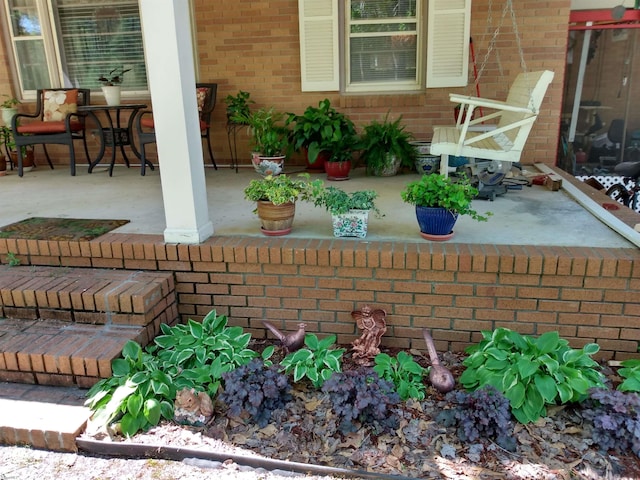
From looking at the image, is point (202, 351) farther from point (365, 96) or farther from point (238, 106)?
point (365, 96)

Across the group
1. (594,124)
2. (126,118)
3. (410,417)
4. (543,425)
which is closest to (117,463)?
(410,417)

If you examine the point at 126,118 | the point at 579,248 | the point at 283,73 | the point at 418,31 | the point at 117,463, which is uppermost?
the point at 418,31

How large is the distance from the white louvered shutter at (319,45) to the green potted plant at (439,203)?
2508 mm

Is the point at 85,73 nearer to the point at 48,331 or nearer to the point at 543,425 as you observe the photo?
the point at 48,331

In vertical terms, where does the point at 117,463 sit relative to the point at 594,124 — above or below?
below

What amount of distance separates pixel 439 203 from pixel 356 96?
8.53ft

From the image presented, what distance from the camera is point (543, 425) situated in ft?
6.35

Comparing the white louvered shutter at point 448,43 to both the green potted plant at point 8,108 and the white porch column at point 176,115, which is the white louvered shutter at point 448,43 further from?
the green potted plant at point 8,108

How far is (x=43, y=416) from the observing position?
1927mm

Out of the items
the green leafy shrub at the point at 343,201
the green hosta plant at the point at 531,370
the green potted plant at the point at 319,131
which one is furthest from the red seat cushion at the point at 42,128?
the green hosta plant at the point at 531,370

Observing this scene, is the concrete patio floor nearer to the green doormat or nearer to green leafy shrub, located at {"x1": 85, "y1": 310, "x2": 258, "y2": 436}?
the green doormat

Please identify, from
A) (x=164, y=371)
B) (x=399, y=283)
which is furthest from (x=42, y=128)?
(x=399, y=283)

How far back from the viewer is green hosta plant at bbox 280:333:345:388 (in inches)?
84.0

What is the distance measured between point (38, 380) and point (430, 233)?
6.32 ft
